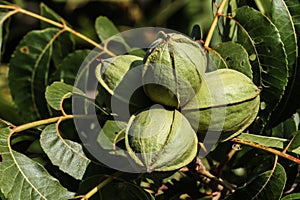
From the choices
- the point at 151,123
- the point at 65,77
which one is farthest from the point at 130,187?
the point at 65,77

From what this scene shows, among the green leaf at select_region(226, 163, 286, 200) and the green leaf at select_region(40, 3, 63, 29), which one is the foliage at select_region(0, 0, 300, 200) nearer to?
the green leaf at select_region(226, 163, 286, 200)

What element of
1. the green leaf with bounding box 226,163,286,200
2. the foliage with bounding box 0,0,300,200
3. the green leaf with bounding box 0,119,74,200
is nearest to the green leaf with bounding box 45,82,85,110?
the foliage with bounding box 0,0,300,200

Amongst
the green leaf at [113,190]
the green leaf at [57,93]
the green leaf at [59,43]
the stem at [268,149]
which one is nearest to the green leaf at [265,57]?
the stem at [268,149]

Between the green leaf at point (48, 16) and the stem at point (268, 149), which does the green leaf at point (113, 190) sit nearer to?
the stem at point (268, 149)

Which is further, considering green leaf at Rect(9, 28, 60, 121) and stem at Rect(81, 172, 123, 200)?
green leaf at Rect(9, 28, 60, 121)

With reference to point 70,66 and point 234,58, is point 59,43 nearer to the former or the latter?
point 70,66
